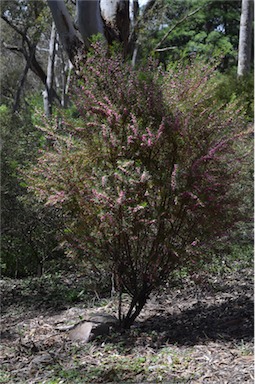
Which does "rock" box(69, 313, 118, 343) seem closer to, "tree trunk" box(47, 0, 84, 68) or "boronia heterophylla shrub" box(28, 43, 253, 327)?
"boronia heterophylla shrub" box(28, 43, 253, 327)

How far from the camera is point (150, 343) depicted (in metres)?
4.19

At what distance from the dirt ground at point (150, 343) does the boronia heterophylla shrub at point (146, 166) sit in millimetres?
534

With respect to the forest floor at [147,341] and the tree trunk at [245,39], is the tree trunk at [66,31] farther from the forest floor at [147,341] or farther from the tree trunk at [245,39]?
the tree trunk at [245,39]

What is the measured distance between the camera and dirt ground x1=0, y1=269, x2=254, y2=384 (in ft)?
11.9

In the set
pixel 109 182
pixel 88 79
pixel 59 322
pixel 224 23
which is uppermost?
pixel 224 23

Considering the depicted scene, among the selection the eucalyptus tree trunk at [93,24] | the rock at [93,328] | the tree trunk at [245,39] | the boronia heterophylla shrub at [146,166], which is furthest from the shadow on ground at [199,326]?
the tree trunk at [245,39]

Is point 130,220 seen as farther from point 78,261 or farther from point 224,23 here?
point 224,23

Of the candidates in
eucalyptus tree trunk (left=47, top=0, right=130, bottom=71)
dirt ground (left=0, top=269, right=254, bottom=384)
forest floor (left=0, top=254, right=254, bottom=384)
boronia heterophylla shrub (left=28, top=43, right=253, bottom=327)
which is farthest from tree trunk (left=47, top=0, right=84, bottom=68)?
dirt ground (left=0, top=269, right=254, bottom=384)

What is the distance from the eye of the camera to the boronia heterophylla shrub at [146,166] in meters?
4.09

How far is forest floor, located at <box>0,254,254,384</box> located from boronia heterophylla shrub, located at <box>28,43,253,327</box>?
0.53 m

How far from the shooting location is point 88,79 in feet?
14.1

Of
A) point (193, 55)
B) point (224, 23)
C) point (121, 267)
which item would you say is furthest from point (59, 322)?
point (224, 23)

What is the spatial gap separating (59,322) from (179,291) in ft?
4.73

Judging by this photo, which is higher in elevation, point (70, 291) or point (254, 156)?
point (254, 156)
